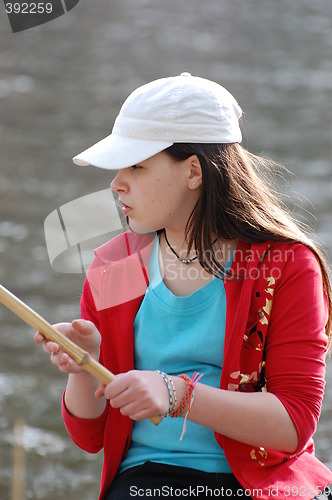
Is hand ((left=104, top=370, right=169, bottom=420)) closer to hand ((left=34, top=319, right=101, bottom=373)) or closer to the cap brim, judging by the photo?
hand ((left=34, top=319, right=101, bottom=373))

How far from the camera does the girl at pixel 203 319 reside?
142cm

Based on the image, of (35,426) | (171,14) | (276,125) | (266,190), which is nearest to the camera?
(266,190)

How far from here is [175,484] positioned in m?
1.44

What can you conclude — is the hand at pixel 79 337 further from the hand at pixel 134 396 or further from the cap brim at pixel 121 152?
the cap brim at pixel 121 152

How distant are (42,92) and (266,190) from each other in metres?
4.15

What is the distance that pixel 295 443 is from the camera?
1.42m

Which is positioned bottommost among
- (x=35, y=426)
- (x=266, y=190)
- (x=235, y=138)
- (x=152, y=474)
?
(x=35, y=426)

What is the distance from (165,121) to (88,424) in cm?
56

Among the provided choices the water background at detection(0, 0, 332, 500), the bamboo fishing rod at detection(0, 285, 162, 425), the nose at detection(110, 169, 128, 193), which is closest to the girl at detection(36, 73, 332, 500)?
the nose at detection(110, 169, 128, 193)

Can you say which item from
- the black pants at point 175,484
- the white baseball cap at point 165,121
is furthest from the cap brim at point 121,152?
the black pants at point 175,484

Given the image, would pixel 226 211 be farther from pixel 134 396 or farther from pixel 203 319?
pixel 134 396

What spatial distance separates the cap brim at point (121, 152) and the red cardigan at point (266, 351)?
0.24 meters

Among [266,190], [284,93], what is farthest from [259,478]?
[284,93]

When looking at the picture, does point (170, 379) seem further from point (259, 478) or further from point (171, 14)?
point (171, 14)
